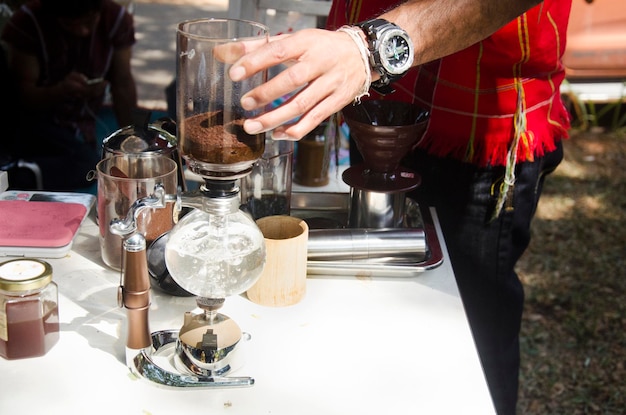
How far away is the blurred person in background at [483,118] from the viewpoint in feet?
4.08

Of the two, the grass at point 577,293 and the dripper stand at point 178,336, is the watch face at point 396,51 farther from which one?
the grass at point 577,293

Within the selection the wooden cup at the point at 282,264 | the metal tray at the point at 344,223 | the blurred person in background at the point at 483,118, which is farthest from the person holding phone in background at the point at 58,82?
the wooden cup at the point at 282,264

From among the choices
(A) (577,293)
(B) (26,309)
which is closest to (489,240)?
(B) (26,309)

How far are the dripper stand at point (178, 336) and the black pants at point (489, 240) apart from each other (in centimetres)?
73

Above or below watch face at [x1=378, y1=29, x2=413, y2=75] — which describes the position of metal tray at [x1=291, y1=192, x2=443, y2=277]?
below

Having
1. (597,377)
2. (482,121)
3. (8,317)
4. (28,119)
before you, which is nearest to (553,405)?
(597,377)

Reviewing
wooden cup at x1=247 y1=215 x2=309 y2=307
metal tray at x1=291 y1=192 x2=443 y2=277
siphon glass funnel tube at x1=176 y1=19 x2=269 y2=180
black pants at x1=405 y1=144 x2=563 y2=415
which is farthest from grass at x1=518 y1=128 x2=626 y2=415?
siphon glass funnel tube at x1=176 y1=19 x2=269 y2=180

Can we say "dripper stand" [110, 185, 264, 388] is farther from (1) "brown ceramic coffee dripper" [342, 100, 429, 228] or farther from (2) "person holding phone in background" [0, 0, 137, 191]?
(2) "person holding phone in background" [0, 0, 137, 191]

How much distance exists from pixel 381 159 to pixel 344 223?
21cm

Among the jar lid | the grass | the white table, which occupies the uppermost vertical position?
the jar lid

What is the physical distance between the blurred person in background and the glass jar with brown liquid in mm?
499

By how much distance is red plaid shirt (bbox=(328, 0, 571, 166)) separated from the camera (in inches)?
58.8

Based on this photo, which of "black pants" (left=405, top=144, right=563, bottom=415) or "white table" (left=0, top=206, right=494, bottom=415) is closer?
"white table" (left=0, top=206, right=494, bottom=415)

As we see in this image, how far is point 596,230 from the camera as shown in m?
3.61
